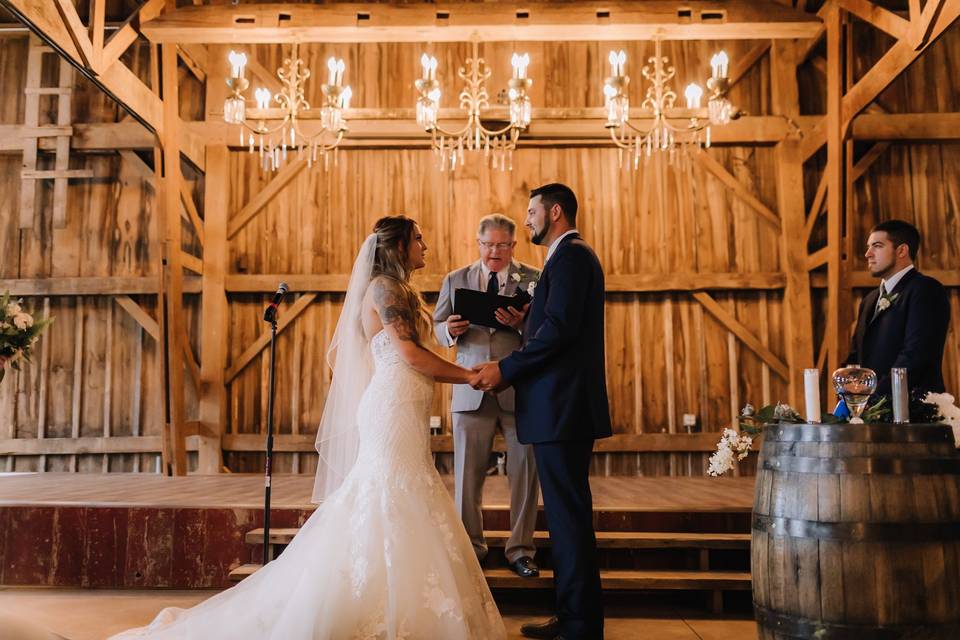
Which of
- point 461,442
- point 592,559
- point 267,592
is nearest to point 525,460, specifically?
point 461,442

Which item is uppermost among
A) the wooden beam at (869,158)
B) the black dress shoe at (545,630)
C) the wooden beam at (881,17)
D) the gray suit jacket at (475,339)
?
the wooden beam at (881,17)

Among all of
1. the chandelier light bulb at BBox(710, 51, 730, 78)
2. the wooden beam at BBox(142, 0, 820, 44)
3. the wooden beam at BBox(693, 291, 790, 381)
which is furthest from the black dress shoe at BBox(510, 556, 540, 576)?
the wooden beam at BBox(693, 291, 790, 381)

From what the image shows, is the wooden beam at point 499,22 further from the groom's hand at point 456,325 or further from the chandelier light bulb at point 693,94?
the groom's hand at point 456,325

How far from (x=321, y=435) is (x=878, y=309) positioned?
2.92 metres

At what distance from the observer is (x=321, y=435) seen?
349cm

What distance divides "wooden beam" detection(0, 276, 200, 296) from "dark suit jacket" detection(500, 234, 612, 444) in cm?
491

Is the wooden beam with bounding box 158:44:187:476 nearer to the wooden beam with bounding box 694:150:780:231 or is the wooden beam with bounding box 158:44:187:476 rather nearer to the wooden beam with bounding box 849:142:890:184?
the wooden beam with bounding box 694:150:780:231

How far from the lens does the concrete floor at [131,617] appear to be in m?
3.51

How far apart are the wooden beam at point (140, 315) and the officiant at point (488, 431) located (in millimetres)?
4113

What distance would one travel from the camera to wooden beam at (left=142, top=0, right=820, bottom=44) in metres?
5.55

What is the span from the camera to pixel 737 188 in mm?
7113

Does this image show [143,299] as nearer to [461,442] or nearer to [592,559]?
[461,442]

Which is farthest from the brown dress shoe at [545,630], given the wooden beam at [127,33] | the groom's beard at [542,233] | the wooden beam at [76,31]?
the wooden beam at [127,33]

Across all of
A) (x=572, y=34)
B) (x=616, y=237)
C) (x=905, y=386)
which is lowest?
(x=905, y=386)
